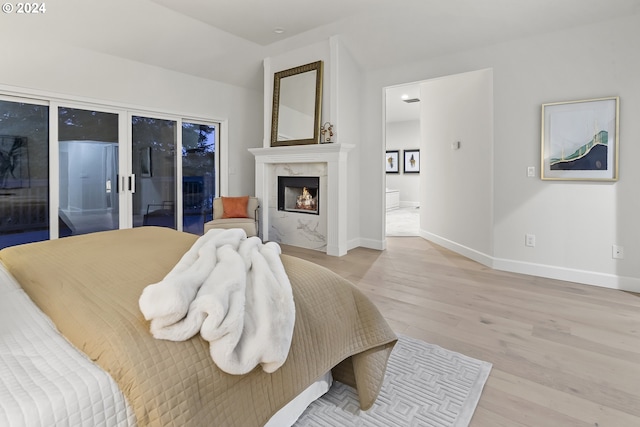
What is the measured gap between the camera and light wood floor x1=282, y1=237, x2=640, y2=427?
164 centimetres

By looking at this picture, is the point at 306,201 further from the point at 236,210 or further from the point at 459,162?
the point at 459,162

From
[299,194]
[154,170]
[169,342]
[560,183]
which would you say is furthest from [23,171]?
[560,183]

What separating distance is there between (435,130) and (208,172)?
12.1ft

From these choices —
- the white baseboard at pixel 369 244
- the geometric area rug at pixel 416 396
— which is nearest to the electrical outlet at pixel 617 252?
the geometric area rug at pixel 416 396

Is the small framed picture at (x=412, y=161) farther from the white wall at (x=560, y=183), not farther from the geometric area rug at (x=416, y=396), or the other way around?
the geometric area rug at (x=416, y=396)

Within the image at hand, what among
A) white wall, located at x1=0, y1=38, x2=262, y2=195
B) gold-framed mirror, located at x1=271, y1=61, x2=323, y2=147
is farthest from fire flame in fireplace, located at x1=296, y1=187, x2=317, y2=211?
white wall, located at x1=0, y1=38, x2=262, y2=195

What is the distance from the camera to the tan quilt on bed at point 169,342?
890 mm

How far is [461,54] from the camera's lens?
161 inches

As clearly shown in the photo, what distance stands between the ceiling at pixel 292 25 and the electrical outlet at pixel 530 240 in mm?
2110

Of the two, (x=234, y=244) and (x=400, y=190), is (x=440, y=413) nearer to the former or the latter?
(x=234, y=244)

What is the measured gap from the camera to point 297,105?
4.92 meters

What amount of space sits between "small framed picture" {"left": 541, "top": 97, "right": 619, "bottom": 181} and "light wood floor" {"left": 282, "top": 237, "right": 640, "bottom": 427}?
1122 millimetres

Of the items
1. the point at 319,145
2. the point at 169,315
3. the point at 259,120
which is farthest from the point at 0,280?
the point at 259,120

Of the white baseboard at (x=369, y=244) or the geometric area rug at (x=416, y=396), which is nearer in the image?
the geometric area rug at (x=416, y=396)
